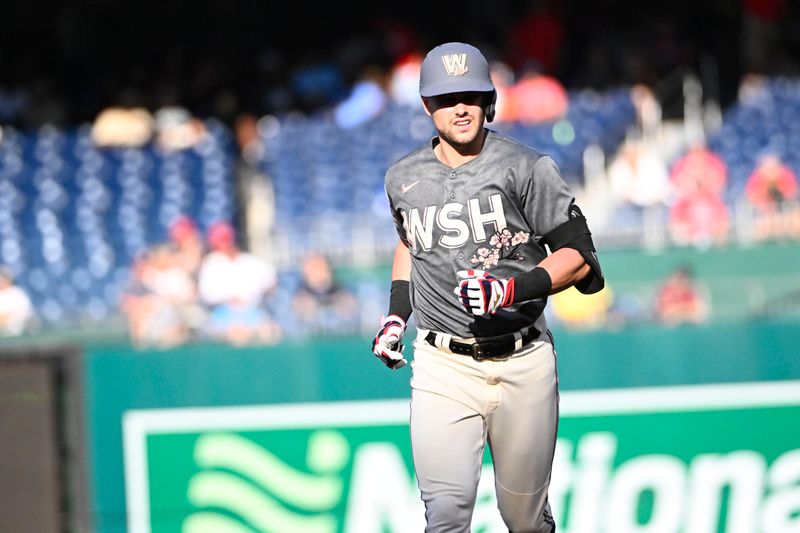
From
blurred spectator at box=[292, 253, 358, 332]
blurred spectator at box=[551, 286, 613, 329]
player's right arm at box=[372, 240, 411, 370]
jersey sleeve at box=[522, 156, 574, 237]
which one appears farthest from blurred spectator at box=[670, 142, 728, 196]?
jersey sleeve at box=[522, 156, 574, 237]

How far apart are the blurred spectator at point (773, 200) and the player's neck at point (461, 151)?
23.9ft

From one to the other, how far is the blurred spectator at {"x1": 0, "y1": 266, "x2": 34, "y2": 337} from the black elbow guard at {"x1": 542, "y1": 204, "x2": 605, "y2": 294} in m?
7.12

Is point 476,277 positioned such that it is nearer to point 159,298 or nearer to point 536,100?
point 159,298

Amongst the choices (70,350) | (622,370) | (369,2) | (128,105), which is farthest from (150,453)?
(369,2)

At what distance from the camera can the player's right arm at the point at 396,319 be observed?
3979mm

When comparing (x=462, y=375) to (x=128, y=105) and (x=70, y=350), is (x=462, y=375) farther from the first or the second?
(x=128, y=105)

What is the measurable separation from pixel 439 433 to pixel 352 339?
194cm

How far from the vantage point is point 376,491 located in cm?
561

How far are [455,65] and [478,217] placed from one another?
0.47 meters

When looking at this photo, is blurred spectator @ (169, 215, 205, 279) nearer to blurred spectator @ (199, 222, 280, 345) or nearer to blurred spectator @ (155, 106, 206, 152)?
blurred spectator @ (199, 222, 280, 345)

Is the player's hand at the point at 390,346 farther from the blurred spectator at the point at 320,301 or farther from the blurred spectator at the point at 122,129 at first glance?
the blurred spectator at the point at 122,129

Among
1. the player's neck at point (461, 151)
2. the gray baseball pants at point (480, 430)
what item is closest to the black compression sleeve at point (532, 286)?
the gray baseball pants at point (480, 430)

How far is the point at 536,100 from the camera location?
505 inches

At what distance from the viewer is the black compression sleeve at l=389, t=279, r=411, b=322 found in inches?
164
